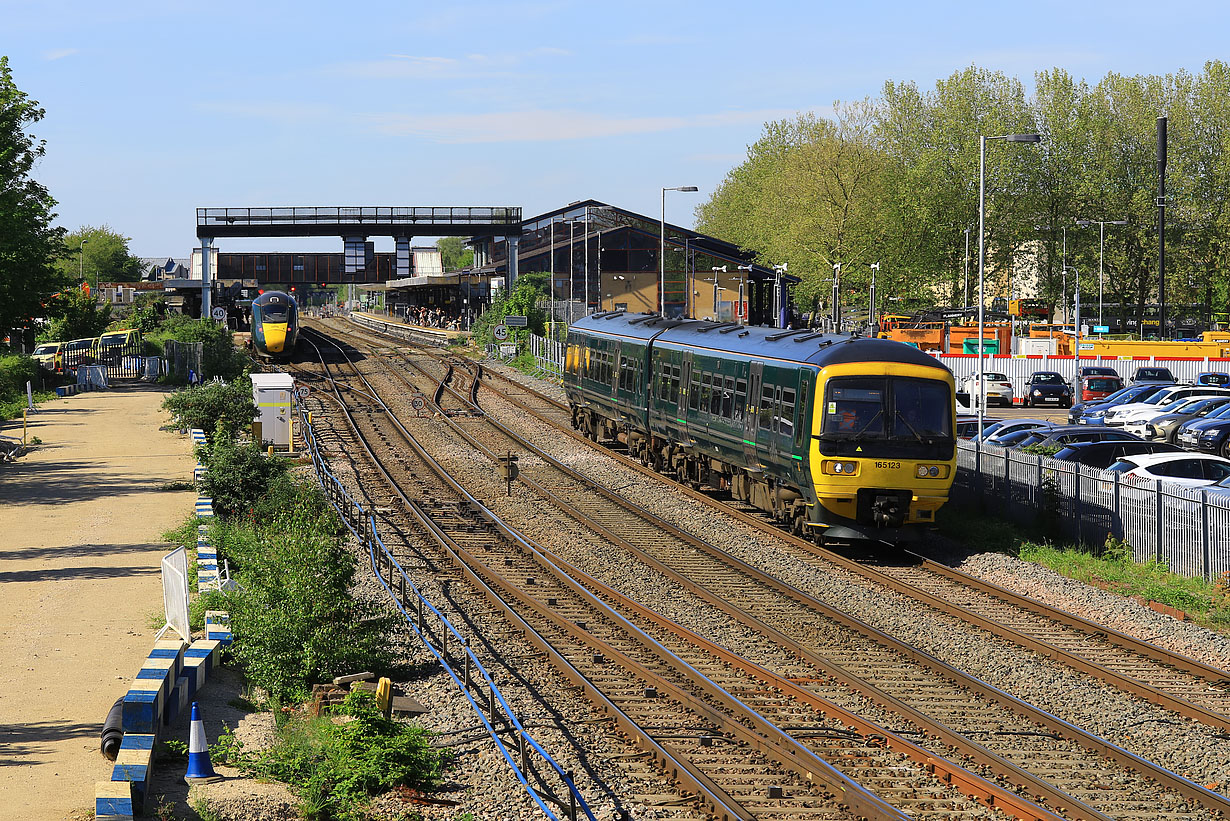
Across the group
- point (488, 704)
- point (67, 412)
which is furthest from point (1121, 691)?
point (67, 412)

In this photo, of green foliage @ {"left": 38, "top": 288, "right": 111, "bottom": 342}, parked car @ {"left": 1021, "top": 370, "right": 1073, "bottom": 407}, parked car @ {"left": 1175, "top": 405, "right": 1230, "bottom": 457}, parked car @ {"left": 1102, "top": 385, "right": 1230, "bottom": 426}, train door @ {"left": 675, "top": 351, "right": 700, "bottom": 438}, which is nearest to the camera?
train door @ {"left": 675, "top": 351, "right": 700, "bottom": 438}

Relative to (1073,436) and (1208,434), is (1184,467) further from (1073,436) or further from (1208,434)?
(1208,434)

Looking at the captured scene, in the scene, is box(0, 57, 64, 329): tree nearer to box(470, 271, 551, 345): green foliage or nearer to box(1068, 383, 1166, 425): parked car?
box(470, 271, 551, 345): green foliage

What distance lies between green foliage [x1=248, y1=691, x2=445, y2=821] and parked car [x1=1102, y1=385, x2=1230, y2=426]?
107 ft

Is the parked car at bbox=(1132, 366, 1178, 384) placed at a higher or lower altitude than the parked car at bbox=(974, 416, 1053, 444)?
higher

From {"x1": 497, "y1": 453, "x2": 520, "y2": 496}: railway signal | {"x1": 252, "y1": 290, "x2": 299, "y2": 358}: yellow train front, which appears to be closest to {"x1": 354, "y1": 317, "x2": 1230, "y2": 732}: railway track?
{"x1": 497, "y1": 453, "x2": 520, "y2": 496}: railway signal

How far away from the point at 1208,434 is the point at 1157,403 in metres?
9.12

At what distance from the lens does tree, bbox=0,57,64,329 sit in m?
45.4

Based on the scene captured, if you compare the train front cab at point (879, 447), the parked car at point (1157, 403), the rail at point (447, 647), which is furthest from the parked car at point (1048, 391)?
the rail at point (447, 647)

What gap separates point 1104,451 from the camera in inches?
1027

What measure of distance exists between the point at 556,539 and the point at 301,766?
37.8ft

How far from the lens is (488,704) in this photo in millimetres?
13352

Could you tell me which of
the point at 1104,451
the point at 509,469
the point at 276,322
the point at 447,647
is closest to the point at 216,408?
the point at 509,469

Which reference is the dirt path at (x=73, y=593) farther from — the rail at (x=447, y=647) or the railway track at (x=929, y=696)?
the railway track at (x=929, y=696)
